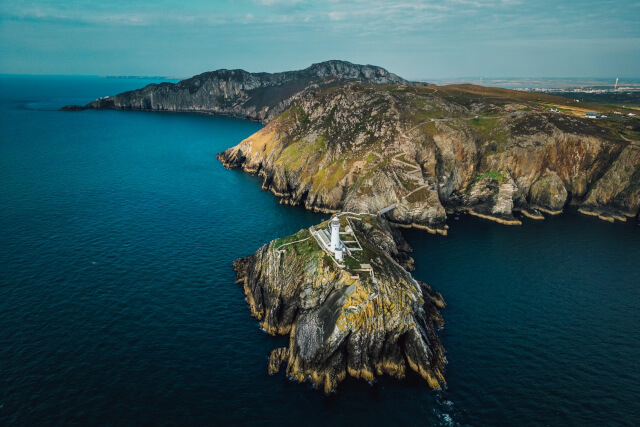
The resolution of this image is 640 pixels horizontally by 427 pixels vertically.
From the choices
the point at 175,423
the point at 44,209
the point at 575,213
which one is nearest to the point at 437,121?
the point at 575,213

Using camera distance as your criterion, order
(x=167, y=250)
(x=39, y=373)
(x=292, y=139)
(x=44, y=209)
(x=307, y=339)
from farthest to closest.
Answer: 1. (x=292, y=139)
2. (x=44, y=209)
3. (x=167, y=250)
4. (x=307, y=339)
5. (x=39, y=373)

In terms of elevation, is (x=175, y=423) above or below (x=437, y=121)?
below

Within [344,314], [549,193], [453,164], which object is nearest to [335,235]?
[344,314]

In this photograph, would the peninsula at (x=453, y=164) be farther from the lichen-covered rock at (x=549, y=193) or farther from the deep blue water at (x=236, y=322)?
the deep blue water at (x=236, y=322)

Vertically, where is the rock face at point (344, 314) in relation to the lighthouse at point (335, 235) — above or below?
below

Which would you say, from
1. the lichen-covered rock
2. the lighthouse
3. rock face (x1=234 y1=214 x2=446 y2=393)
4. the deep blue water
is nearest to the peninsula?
the lichen-covered rock

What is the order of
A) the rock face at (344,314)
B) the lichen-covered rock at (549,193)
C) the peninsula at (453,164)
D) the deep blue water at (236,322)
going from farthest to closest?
1. the lichen-covered rock at (549,193)
2. the peninsula at (453,164)
3. the rock face at (344,314)
4. the deep blue water at (236,322)

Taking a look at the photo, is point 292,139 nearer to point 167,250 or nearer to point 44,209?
point 167,250

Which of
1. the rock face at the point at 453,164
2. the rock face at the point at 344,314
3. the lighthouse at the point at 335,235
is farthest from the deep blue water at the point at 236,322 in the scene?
the lighthouse at the point at 335,235
